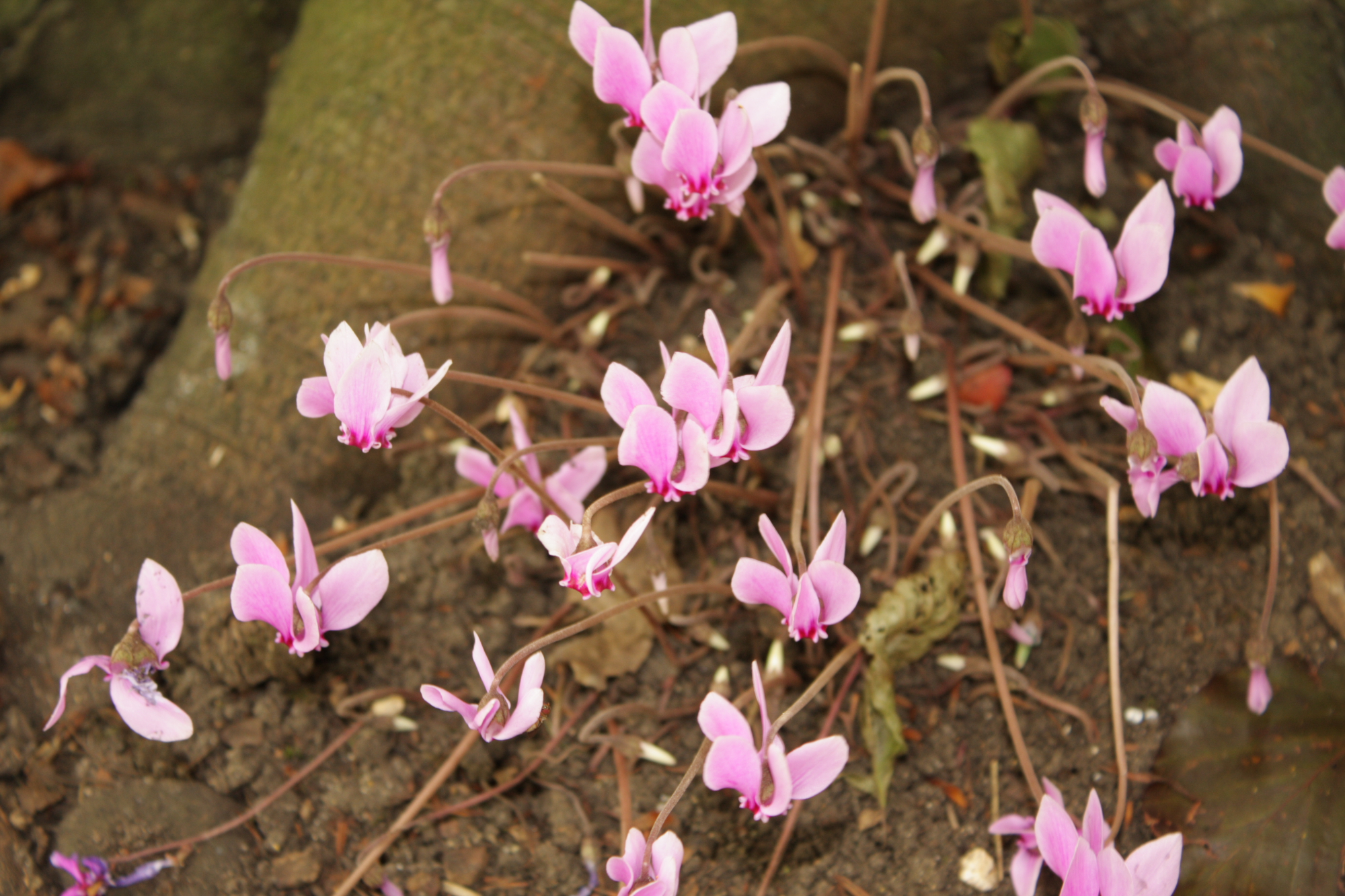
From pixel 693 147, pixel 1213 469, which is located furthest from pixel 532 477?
pixel 1213 469

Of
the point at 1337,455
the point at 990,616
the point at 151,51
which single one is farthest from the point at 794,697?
the point at 151,51

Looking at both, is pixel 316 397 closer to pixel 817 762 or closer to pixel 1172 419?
pixel 817 762

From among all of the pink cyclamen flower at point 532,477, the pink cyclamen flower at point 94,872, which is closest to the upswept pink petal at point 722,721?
the pink cyclamen flower at point 532,477

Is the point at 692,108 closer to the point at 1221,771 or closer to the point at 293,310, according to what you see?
the point at 293,310

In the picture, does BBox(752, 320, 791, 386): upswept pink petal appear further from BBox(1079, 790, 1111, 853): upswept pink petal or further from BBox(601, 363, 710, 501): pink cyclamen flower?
BBox(1079, 790, 1111, 853): upswept pink petal

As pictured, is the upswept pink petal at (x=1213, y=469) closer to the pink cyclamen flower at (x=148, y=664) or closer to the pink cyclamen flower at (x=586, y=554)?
the pink cyclamen flower at (x=586, y=554)

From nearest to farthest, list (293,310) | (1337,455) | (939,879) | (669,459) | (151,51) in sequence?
(669,459), (939,879), (1337,455), (293,310), (151,51)
